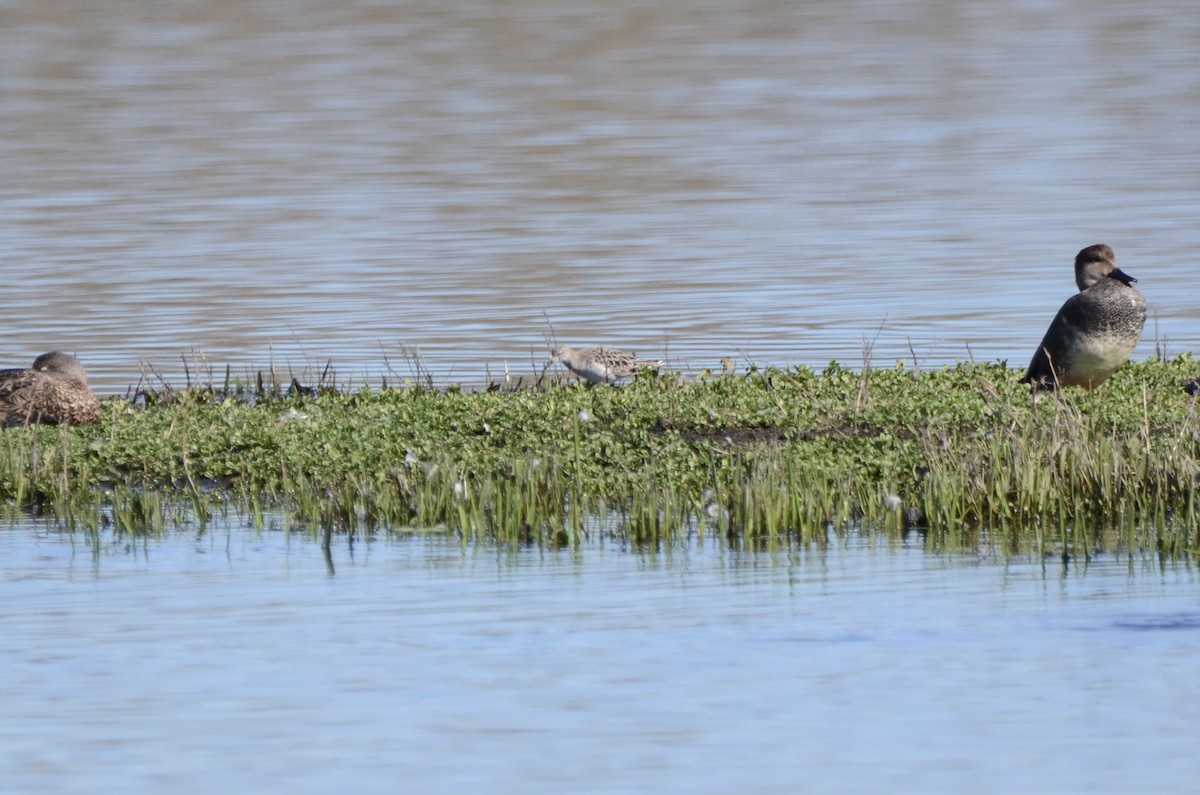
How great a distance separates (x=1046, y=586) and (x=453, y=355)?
851 cm

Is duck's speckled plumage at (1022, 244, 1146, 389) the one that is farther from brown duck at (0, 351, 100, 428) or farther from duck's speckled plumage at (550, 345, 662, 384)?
brown duck at (0, 351, 100, 428)

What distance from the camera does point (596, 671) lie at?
6.97 meters

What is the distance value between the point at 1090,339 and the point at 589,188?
1515 centimetres

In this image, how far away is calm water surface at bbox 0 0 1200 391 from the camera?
17.2 metres

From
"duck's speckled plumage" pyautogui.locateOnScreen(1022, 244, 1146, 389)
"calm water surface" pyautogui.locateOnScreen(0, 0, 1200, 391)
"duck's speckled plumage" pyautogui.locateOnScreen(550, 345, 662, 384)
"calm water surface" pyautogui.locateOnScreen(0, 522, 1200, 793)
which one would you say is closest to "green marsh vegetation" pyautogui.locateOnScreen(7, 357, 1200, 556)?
"duck's speckled plumage" pyautogui.locateOnScreen(1022, 244, 1146, 389)

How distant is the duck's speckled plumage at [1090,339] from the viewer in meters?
11.4

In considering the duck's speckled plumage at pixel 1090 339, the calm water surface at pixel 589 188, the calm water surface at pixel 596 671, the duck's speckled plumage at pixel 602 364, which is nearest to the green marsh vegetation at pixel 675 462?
the duck's speckled plumage at pixel 1090 339

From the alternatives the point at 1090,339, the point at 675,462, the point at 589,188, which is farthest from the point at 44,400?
the point at 589,188

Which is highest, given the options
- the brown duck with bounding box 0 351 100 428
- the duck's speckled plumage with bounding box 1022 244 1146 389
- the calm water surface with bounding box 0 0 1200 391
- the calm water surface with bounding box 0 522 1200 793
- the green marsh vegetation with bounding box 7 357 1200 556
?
the calm water surface with bounding box 0 0 1200 391

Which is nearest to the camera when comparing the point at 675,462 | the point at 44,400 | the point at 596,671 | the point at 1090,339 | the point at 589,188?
the point at 596,671

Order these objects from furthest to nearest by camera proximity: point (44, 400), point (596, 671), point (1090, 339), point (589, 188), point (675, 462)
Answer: point (589, 188) < point (44, 400) < point (1090, 339) < point (675, 462) < point (596, 671)

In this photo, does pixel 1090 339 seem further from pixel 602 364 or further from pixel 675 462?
pixel 602 364

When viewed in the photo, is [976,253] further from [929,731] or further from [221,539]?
[929,731]

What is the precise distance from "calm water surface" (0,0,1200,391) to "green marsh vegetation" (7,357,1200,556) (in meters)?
1.49
